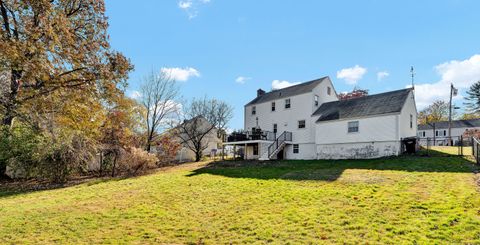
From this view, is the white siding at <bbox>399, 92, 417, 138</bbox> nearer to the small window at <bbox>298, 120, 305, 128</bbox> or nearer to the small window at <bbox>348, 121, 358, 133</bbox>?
the small window at <bbox>348, 121, 358, 133</bbox>

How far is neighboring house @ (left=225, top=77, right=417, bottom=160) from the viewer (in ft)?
69.1

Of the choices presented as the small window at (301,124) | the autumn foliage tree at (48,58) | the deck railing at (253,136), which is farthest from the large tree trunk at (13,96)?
the small window at (301,124)

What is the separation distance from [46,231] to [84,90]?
19.4 ft

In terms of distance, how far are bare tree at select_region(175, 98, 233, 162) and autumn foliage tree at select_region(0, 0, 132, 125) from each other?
71.7 ft

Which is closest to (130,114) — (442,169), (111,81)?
(111,81)

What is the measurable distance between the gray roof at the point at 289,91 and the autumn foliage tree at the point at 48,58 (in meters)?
18.2

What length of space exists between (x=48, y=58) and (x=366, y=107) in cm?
2177

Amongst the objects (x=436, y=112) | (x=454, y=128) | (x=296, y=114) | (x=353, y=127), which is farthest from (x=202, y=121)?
(x=436, y=112)

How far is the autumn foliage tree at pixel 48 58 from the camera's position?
31.2 feet

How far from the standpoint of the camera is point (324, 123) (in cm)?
2417

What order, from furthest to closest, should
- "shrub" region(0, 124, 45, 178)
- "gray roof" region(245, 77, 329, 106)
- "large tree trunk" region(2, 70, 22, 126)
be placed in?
"gray roof" region(245, 77, 329, 106) → "shrub" region(0, 124, 45, 178) → "large tree trunk" region(2, 70, 22, 126)

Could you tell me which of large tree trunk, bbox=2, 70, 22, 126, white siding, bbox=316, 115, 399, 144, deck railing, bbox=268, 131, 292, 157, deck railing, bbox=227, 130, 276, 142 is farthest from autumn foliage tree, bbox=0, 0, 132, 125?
white siding, bbox=316, 115, 399, 144

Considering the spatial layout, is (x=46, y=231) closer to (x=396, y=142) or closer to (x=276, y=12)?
(x=276, y=12)

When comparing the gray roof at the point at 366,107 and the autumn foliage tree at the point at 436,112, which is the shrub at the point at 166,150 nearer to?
the gray roof at the point at 366,107
